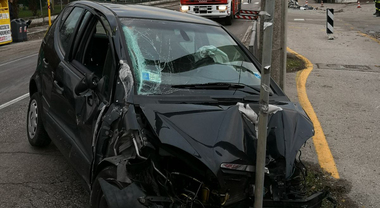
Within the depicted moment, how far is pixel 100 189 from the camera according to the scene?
122 inches

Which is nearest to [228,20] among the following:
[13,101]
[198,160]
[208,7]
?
[208,7]

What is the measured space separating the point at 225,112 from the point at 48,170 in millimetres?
2540

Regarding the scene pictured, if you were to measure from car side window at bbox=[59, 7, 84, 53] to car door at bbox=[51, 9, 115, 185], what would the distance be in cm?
17

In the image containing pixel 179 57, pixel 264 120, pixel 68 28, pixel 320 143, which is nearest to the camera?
pixel 264 120

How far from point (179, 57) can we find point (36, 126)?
2.25m

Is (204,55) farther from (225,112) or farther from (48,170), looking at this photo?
(48,170)

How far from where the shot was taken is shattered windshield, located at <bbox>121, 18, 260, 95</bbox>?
365cm

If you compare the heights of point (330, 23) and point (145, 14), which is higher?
point (145, 14)

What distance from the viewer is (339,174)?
4875mm

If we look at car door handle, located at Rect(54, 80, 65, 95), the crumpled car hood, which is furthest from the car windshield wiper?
car door handle, located at Rect(54, 80, 65, 95)

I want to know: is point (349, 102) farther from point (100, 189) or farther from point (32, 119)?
point (100, 189)

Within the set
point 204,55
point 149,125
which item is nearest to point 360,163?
point 204,55

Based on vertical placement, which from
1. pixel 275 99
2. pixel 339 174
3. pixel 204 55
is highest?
pixel 204 55

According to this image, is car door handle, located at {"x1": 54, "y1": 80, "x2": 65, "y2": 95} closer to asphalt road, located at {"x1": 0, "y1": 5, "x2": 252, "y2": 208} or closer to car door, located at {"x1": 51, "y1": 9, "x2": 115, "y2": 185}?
car door, located at {"x1": 51, "y1": 9, "x2": 115, "y2": 185}
